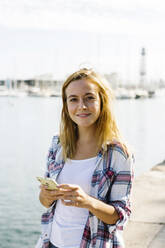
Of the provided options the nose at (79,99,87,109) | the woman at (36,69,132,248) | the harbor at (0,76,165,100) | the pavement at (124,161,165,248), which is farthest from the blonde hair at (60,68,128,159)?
the harbor at (0,76,165,100)

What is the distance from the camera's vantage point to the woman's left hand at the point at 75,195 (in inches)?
77.5

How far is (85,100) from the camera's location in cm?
228

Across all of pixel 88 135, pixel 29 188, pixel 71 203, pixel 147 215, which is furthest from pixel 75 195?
pixel 29 188

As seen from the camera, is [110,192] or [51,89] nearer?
[110,192]

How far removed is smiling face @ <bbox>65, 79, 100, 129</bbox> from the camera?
2.26 meters

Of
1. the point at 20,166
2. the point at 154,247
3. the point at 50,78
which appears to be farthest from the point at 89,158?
the point at 50,78

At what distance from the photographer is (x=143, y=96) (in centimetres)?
9562

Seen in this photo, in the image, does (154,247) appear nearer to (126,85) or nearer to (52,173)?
(52,173)

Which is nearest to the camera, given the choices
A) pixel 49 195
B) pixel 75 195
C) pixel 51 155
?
pixel 75 195

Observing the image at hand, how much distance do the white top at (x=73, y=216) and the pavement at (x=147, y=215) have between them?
63.3 inches

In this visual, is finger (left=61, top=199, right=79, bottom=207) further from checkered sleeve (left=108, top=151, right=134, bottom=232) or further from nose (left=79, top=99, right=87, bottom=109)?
nose (left=79, top=99, right=87, bottom=109)

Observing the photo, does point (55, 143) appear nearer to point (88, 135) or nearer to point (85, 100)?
point (88, 135)

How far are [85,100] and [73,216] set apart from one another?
645 millimetres

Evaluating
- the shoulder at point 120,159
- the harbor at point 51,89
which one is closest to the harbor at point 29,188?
the shoulder at point 120,159
